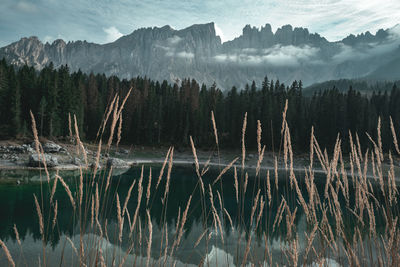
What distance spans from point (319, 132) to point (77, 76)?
55938mm

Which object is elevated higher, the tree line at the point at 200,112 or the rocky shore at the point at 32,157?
the tree line at the point at 200,112

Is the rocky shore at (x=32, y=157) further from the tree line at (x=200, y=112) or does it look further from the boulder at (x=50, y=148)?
the tree line at (x=200, y=112)

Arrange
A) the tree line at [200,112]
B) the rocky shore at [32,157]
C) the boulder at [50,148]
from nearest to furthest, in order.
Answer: the rocky shore at [32,157]
the boulder at [50,148]
the tree line at [200,112]

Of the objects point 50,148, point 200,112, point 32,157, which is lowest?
point 32,157

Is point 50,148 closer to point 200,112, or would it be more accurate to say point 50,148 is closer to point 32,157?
point 32,157

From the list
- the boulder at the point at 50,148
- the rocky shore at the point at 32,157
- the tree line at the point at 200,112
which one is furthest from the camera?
the tree line at the point at 200,112

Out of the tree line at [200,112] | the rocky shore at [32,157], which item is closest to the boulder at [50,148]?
the rocky shore at [32,157]

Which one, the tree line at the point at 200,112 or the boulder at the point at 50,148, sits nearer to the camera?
the boulder at the point at 50,148

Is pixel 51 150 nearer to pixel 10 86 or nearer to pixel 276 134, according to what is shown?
→ pixel 10 86

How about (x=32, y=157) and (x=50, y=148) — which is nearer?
(x=32, y=157)

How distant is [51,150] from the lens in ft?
110

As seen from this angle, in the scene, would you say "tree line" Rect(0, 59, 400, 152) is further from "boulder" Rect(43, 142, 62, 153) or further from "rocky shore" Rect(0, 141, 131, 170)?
"rocky shore" Rect(0, 141, 131, 170)

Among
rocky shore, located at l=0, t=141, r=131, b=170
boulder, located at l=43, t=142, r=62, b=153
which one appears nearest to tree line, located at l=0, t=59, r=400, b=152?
boulder, located at l=43, t=142, r=62, b=153

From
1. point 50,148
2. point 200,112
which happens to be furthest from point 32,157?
point 200,112
